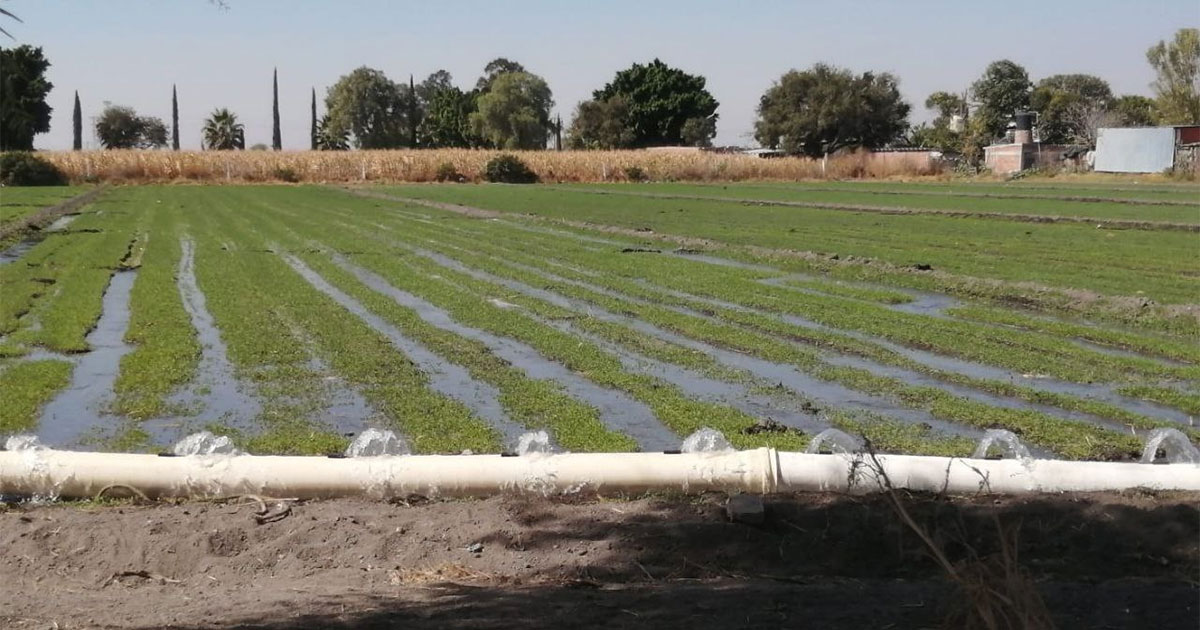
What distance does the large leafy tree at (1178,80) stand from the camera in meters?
80.0

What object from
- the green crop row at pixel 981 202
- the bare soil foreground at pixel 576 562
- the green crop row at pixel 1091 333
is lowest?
the bare soil foreground at pixel 576 562

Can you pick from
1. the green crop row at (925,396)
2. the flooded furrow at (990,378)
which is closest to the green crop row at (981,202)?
the green crop row at (925,396)

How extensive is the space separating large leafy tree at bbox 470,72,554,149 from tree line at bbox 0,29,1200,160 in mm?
99

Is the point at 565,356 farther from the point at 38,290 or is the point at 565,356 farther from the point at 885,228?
the point at 885,228

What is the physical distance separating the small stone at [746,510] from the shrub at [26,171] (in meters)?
58.1

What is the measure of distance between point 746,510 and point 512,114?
98588 millimetres

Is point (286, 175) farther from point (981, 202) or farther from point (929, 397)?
point (929, 397)

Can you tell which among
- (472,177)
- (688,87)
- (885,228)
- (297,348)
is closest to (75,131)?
(472,177)

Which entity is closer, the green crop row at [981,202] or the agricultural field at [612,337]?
the agricultural field at [612,337]

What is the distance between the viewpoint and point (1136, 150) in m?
63.6

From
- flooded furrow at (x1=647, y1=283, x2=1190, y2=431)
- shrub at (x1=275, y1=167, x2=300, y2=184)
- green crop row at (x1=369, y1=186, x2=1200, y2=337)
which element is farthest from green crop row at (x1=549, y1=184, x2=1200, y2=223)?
shrub at (x1=275, y1=167, x2=300, y2=184)

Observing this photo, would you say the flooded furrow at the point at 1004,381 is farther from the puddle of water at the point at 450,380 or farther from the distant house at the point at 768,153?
the distant house at the point at 768,153

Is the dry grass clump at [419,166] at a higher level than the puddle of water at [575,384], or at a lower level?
higher

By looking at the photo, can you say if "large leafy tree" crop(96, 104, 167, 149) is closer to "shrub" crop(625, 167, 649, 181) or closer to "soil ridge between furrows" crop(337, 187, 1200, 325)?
"shrub" crop(625, 167, 649, 181)
